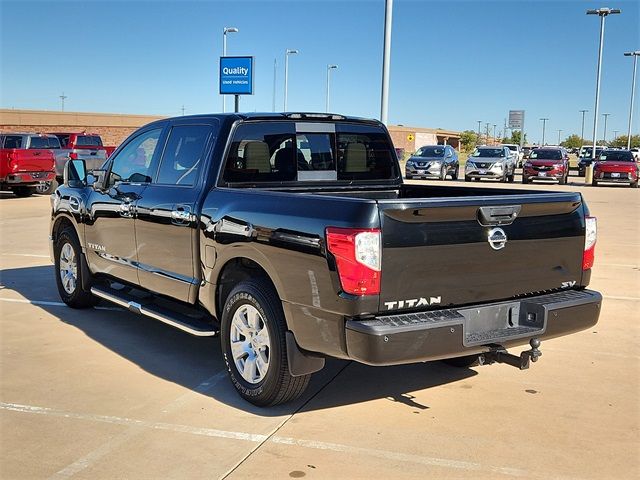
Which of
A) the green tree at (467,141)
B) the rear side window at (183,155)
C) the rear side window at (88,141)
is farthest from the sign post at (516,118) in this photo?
the rear side window at (183,155)

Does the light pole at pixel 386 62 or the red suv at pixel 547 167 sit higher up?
the light pole at pixel 386 62

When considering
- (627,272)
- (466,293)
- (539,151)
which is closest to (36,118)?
(539,151)

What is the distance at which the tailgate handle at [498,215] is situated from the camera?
165 inches

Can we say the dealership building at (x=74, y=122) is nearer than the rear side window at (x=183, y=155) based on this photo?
No

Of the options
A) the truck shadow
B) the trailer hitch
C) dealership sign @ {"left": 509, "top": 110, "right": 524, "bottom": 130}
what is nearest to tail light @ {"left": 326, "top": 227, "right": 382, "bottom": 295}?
the trailer hitch

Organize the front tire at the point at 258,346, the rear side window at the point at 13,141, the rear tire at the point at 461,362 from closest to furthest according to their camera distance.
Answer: the front tire at the point at 258,346, the rear tire at the point at 461,362, the rear side window at the point at 13,141

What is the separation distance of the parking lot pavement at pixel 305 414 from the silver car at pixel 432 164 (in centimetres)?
2537

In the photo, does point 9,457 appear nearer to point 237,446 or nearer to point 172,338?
point 237,446

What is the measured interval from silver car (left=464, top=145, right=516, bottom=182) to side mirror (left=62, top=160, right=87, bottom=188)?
2601cm

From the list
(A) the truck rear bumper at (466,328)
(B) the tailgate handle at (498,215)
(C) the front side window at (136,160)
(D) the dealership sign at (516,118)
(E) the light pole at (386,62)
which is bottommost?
(A) the truck rear bumper at (466,328)

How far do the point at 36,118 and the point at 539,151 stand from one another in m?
40.7

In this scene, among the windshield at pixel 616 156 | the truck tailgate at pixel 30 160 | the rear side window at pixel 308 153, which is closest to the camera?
the rear side window at pixel 308 153

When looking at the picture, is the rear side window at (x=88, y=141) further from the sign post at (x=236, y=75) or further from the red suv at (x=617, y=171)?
the red suv at (x=617, y=171)

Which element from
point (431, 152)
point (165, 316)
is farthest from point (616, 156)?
point (165, 316)
